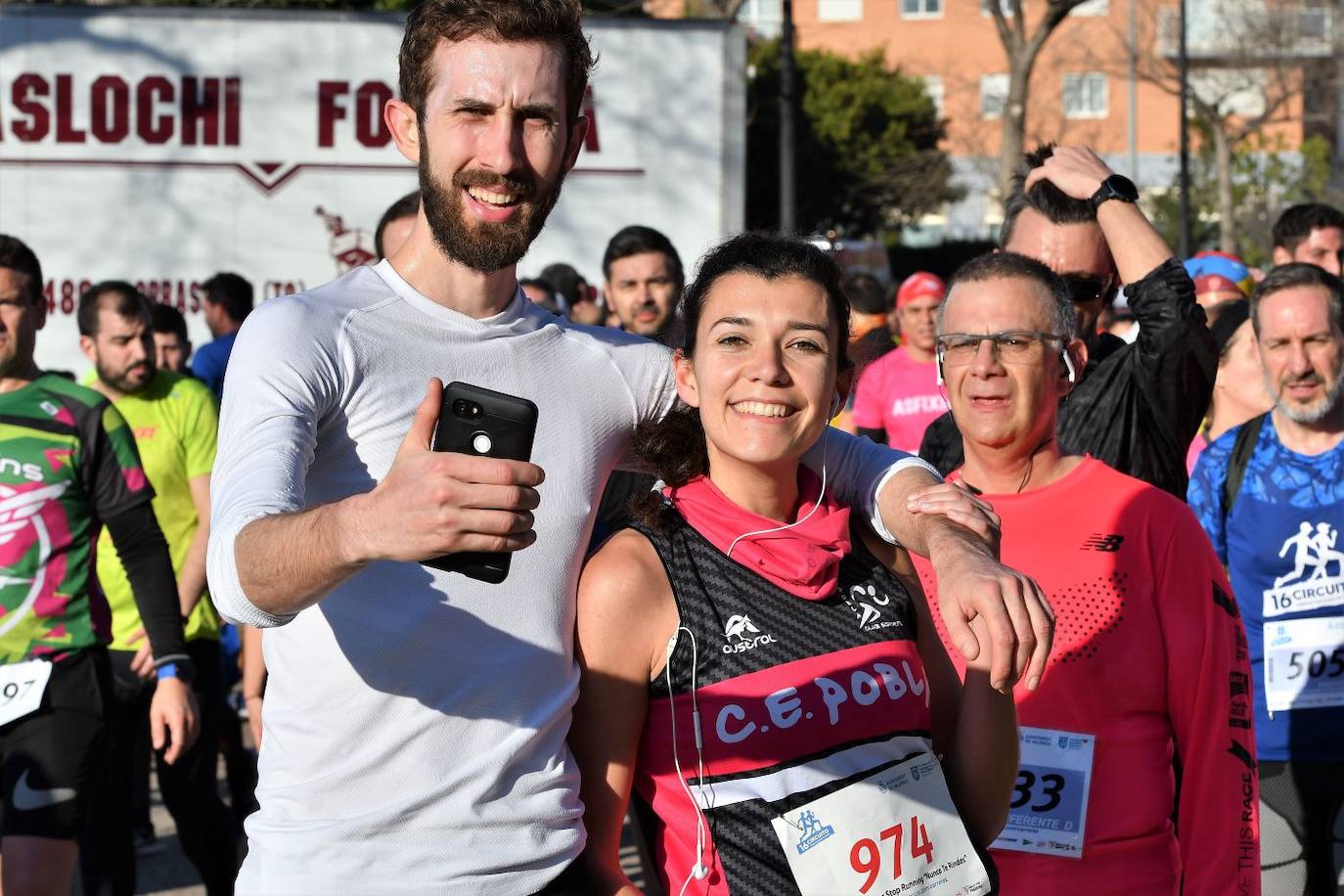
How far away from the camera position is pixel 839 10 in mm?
61312

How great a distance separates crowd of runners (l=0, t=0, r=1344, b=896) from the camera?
2363mm

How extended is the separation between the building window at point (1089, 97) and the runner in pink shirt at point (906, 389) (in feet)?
167

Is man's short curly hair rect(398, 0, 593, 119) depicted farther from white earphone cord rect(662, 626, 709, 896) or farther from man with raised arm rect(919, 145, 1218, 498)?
man with raised arm rect(919, 145, 1218, 498)

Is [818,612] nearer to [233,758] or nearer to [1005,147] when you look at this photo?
[233,758]

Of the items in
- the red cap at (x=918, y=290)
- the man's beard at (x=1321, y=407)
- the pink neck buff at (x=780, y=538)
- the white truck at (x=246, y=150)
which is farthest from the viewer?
the white truck at (x=246, y=150)

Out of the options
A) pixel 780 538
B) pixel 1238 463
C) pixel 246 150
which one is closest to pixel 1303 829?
pixel 1238 463

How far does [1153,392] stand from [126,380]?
15.0 feet

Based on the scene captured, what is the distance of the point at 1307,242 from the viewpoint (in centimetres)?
836

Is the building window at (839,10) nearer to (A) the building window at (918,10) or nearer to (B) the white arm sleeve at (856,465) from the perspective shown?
(A) the building window at (918,10)

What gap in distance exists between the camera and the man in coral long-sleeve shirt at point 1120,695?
330 cm

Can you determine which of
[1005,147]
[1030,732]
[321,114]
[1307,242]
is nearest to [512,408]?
[1030,732]

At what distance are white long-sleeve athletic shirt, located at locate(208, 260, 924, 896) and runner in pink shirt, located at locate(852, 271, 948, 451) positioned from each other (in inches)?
225

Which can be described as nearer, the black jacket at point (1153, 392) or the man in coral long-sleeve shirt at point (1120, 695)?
the man in coral long-sleeve shirt at point (1120, 695)

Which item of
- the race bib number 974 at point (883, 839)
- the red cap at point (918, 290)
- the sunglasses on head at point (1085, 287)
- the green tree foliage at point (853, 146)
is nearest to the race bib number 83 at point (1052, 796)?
the race bib number 974 at point (883, 839)
